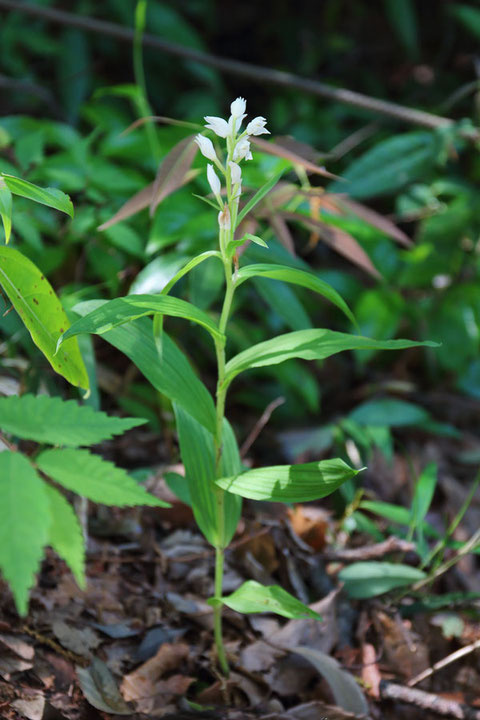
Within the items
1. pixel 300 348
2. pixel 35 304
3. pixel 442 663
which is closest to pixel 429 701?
pixel 442 663

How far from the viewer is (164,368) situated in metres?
0.96

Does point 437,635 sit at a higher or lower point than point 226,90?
lower

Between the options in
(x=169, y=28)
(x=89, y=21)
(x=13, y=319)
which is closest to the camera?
(x=13, y=319)

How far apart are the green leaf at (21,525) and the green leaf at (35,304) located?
258 mm

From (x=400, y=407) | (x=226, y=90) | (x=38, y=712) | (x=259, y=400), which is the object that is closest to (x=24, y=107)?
(x=226, y=90)

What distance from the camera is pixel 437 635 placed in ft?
4.49

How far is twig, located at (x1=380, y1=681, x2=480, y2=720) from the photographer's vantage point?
117 cm

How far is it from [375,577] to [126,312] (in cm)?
80

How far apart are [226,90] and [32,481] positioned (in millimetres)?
2535

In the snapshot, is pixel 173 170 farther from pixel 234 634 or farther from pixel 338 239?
pixel 234 634

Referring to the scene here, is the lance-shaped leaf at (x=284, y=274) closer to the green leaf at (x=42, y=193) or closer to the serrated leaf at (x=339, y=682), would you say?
the green leaf at (x=42, y=193)

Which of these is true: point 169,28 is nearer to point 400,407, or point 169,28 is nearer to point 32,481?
point 400,407

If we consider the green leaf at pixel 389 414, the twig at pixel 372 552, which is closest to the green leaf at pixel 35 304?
the twig at pixel 372 552

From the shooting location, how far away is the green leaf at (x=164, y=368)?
3.10 ft
